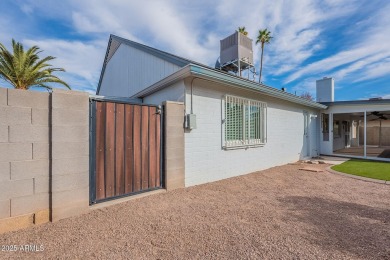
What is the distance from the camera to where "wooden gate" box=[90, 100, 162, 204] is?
353 cm

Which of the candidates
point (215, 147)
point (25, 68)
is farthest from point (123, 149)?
point (25, 68)

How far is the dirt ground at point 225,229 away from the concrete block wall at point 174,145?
1.30 feet

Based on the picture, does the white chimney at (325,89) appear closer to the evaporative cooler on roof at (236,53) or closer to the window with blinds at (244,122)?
the evaporative cooler on roof at (236,53)

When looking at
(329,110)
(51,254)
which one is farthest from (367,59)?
(51,254)

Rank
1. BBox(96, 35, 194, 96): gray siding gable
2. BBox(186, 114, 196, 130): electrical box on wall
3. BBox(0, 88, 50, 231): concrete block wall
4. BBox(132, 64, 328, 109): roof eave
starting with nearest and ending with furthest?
BBox(0, 88, 50, 231): concrete block wall, BBox(132, 64, 328, 109): roof eave, BBox(186, 114, 196, 130): electrical box on wall, BBox(96, 35, 194, 96): gray siding gable

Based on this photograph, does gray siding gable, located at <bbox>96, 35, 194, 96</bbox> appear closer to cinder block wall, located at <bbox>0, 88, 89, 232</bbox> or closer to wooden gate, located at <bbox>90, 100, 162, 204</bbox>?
wooden gate, located at <bbox>90, 100, 162, 204</bbox>

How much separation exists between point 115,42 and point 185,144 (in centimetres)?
895

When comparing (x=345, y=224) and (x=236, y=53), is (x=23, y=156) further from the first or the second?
(x=236, y=53)

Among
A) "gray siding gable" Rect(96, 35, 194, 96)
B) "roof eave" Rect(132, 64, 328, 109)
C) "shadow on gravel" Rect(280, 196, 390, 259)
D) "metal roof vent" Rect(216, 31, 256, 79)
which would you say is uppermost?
"metal roof vent" Rect(216, 31, 256, 79)

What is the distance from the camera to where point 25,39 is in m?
9.23

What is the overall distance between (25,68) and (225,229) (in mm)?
12420

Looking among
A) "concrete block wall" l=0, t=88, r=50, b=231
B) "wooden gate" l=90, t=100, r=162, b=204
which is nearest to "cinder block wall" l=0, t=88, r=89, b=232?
"concrete block wall" l=0, t=88, r=50, b=231

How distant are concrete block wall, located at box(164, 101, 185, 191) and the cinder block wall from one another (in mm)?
1715

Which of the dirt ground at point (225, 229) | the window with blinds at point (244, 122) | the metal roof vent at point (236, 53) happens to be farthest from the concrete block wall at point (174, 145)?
the metal roof vent at point (236, 53)
